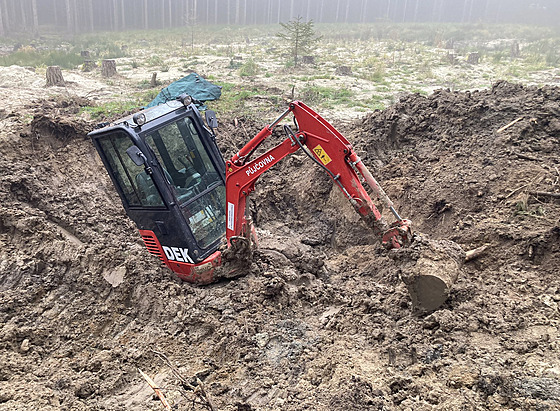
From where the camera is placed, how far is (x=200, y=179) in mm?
5656

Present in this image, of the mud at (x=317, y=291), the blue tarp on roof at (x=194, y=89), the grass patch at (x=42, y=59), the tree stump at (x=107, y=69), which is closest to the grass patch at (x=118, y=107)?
the blue tarp on roof at (x=194, y=89)

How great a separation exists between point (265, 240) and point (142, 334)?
7.31ft


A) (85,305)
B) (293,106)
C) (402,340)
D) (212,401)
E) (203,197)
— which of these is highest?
(293,106)

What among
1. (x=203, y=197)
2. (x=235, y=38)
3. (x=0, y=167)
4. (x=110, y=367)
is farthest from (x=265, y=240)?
(x=235, y=38)

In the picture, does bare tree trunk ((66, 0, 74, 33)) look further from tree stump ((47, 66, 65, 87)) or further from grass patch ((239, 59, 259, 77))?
grass patch ((239, 59, 259, 77))

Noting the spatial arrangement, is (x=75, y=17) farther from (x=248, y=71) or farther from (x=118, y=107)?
(x=118, y=107)

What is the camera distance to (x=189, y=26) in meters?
35.9

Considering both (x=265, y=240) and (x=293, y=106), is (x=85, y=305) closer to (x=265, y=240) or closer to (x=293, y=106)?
(x=265, y=240)

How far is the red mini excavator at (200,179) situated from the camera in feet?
16.1

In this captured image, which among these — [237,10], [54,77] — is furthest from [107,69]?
[237,10]

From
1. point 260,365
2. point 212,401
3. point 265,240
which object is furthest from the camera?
point 265,240

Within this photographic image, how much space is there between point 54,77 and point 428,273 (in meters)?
16.8

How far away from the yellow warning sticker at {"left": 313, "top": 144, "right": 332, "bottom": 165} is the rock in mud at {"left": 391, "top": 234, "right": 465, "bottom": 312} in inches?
50.6

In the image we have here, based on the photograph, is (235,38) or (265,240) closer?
(265,240)
